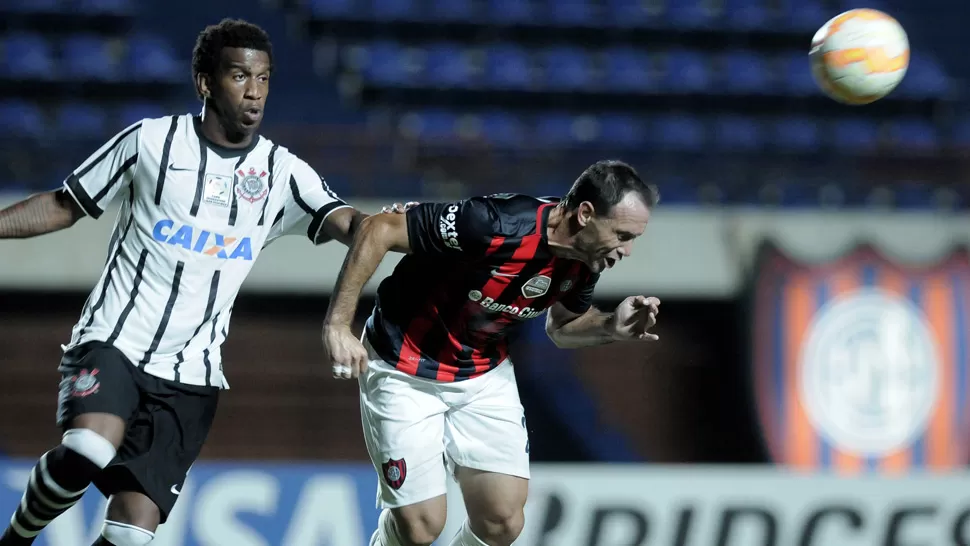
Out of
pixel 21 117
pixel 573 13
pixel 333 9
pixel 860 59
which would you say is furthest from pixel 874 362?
pixel 21 117

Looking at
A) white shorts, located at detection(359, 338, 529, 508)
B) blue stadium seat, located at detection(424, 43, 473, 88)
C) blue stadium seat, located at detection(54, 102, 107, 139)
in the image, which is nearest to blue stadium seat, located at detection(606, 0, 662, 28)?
blue stadium seat, located at detection(424, 43, 473, 88)

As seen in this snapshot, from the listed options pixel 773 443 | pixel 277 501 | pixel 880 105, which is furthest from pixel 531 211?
pixel 880 105

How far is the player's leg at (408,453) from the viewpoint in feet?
Answer: 14.3

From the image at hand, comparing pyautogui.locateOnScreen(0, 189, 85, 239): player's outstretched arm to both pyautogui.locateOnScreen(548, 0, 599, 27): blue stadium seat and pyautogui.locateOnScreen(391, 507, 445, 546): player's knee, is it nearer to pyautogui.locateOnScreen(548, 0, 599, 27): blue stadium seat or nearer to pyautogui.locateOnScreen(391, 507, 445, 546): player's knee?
pyautogui.locateOnScreen(391, 507, 445, 546): player's knee

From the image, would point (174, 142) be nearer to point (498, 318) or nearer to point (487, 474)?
point (498, 318)

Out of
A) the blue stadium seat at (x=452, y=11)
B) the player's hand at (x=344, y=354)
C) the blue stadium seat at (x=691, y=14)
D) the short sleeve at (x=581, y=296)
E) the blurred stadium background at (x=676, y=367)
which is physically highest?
the blue stadium seat at (x=691, y=14)

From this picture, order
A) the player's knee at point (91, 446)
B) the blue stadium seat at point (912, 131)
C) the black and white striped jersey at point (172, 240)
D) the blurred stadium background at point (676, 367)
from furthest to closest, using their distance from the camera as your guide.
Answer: the blue stadium seat at point (912, 131) → the blurred stadium background at point (676, 367) → the black and white striped jersey at point (172, 240) → the player's knee at point (91, 446)

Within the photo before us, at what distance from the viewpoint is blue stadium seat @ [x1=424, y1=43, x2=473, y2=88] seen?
10906mm

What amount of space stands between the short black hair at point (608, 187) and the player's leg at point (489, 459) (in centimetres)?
90

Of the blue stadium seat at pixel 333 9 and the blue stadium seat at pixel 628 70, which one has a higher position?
the blue stadium seat at pixel 333 9

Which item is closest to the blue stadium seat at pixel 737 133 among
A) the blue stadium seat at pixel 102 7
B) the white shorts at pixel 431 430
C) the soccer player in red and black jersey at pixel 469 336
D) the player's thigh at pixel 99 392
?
the blue stadium seat at pixel 102 7

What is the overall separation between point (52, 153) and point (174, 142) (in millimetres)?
4119

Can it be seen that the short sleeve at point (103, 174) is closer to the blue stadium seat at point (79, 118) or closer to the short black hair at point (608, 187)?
the short black hair at point (608, 187)

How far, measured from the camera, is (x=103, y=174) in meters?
3.94
